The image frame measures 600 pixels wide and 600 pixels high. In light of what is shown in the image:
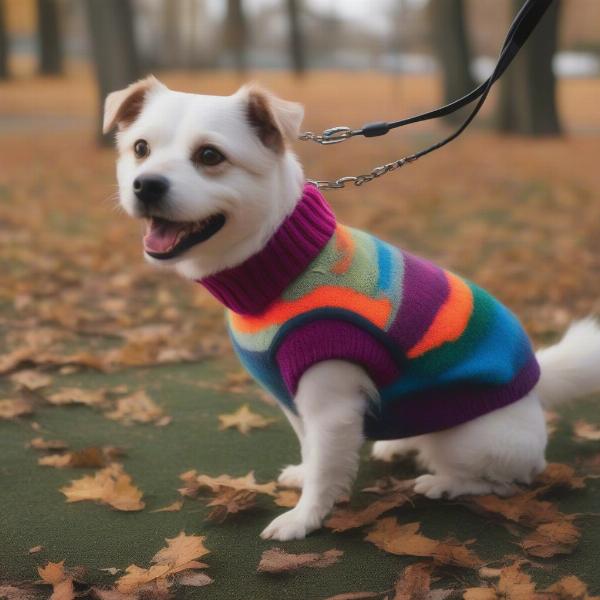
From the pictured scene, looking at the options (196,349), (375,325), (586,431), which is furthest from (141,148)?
(196,349)

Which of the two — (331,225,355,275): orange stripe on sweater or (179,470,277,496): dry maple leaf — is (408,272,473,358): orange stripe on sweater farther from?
(179,470,277,496): dry maple leaf

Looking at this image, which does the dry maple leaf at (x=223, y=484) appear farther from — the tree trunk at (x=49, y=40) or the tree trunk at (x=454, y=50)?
the tree trunk at (x=49, y=40)

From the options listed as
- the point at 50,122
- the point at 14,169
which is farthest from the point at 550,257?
the point at 50,122

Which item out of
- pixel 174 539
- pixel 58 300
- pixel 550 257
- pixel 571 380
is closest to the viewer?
pixel 174 539

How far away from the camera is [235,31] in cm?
2962

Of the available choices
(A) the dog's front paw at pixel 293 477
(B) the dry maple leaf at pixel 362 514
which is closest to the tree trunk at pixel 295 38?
(A) the dog's front paw at pixel 293 477

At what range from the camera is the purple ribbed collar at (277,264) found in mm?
2850

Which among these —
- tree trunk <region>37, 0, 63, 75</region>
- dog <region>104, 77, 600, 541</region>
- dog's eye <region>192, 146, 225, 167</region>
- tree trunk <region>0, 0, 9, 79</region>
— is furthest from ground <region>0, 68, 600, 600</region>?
tree trunk <region>37, 0, 63, 75</region>

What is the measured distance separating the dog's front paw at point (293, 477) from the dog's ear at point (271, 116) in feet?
4.25

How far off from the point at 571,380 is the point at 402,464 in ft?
2.56

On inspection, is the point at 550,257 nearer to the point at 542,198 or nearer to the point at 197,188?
the point at 542,198

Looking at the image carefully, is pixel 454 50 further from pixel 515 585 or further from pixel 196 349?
pixel 515 585

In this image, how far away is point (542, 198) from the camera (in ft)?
38.1

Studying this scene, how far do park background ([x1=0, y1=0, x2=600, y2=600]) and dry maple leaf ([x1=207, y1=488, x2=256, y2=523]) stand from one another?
0.11 ft
